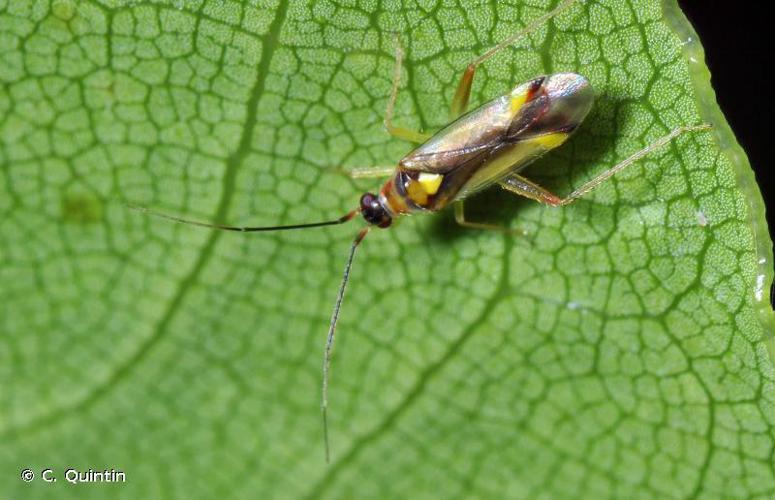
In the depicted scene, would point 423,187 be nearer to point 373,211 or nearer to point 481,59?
point 373,211

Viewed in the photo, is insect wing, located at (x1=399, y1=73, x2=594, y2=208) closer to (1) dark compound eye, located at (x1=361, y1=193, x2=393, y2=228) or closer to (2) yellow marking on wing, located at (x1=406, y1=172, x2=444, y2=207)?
(2) yellow marking on wing, located at (x1=406, y1=172, x2=444, y2=207)

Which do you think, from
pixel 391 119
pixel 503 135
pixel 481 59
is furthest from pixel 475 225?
pixel 481 59

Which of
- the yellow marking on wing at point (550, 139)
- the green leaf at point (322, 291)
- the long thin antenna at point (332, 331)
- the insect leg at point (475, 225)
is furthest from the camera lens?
the insect leg at point (475, 225)

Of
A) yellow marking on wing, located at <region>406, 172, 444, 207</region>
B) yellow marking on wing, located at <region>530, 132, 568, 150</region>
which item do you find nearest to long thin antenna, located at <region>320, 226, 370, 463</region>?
yellow marking on wing, located at <region>406, 172, 444, 207</region>

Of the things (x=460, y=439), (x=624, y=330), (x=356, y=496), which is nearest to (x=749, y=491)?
(x=624, y=330)

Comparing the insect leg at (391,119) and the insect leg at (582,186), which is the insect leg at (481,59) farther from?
the insect leg at (582,186)

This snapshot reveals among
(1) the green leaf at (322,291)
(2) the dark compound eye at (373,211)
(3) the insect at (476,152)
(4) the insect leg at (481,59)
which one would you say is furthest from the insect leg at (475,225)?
(4) the insect leg at (481,59)
